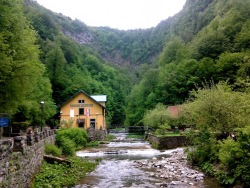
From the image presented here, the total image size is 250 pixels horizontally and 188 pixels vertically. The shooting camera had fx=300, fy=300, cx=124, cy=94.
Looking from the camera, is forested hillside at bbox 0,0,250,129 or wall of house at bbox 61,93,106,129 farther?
wall of house at bbox 61,93,106,129

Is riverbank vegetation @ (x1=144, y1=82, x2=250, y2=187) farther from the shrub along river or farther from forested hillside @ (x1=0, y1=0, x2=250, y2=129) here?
forested hillside @ (x1=0, y1=0, x2=250, y2=129)

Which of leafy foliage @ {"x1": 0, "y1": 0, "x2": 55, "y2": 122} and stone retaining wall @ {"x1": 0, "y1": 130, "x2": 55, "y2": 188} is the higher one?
leafy foliage @ {"x1": 0, "y1": 0, "x2": 55, "y2": 122}

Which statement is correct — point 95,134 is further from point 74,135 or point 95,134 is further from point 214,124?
point 214,124

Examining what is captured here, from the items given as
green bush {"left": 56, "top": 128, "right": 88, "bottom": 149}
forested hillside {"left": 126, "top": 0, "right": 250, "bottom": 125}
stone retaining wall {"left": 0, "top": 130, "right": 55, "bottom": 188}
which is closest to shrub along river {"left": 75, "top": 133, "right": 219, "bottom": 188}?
stone retaining wall {"left": 0, "top": 130, "right": 55, "bottom": 188}

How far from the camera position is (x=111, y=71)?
11925 cm

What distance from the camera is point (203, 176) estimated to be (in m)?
17.1

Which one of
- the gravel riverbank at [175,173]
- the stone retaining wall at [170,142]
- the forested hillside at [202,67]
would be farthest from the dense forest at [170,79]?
the stone retaining wall at [170,142]

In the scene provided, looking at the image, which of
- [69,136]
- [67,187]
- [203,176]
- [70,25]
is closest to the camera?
[67,187]

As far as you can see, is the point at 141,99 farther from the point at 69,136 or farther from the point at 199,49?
the point at 69,136

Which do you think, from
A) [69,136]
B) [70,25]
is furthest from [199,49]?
[70,25]

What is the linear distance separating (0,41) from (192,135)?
14.4 metres

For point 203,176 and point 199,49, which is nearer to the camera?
point 203,176

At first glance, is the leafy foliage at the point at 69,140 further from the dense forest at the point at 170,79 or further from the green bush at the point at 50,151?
the dense forest at the point at 170,79

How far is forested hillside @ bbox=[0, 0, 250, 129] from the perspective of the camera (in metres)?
22.7
